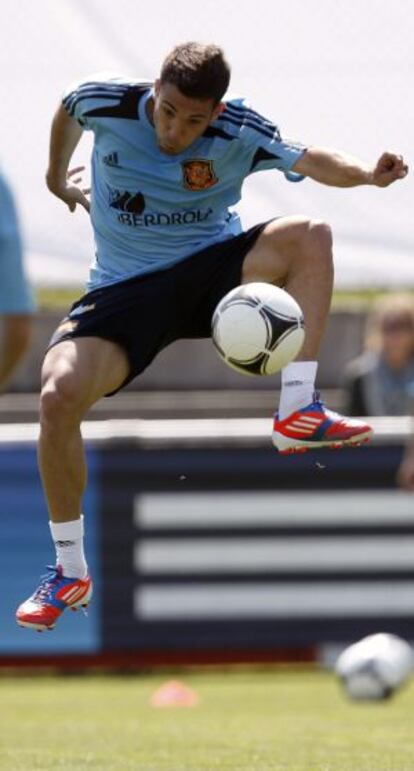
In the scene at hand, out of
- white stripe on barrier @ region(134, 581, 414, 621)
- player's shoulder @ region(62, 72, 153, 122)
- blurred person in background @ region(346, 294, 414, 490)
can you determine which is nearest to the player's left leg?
player's shoulder @ region(62, 72, 153, 122)

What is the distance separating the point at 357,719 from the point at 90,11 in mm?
5941

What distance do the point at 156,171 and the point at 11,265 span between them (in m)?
2.96

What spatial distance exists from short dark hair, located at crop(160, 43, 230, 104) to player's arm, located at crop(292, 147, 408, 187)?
Answer: 56 centimetres

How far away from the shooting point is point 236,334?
942 cm

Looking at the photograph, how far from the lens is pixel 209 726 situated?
516 inches

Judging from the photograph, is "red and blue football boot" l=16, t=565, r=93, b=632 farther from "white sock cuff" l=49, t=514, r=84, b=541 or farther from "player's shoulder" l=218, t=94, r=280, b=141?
"player's shoulder" l=218, t=94, r=280, b=141

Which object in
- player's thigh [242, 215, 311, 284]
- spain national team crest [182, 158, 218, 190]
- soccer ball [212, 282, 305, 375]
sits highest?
spain national team crest [182, 158, 218, 190]

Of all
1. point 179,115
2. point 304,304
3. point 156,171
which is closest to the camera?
point 179,115

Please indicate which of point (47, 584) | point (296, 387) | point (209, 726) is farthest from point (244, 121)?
point (209, 726)

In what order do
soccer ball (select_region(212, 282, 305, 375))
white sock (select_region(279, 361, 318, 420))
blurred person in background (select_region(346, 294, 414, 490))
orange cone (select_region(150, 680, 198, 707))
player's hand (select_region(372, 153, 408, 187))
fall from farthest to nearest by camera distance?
blurred person in background (select_region(346, 294, 414, 490)), orange cone (select_region(150, 680, 198, 707)), white sock (select_region(279, 361, 318, 420)), soccer ball (select_region(212, 282, 305, 375)), player's hand (select_region(372, 153, 408, 187))

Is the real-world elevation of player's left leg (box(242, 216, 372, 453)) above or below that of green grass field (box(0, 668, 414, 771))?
above

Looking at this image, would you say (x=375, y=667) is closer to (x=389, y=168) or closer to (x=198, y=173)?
(x=198, y=173)

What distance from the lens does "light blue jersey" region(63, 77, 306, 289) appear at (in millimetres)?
9719

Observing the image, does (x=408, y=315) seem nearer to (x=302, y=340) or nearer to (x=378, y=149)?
(x=378, y=149)
